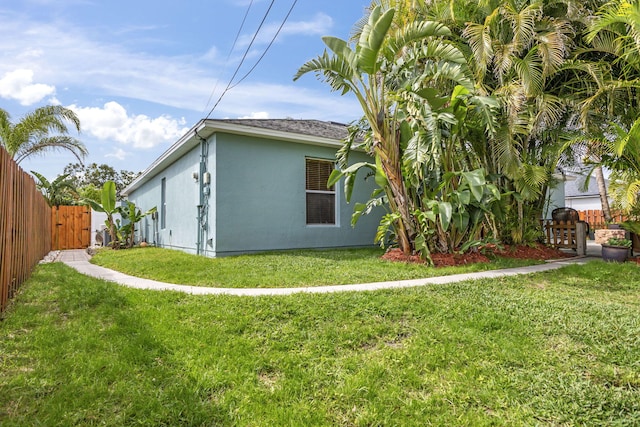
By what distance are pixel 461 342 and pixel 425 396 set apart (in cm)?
91

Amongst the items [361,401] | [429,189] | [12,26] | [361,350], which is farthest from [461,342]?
[12,26]

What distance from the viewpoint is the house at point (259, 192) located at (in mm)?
8383

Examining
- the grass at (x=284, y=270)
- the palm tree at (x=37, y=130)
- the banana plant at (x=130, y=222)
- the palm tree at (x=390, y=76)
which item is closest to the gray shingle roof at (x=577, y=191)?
the grass at (x=284, y=270)

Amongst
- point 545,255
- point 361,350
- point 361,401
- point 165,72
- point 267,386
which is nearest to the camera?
point 361,401

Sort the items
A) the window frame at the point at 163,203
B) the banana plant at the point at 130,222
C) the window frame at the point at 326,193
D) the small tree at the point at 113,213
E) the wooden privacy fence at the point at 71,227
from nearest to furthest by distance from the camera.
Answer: the window frame at the point at 326,193, the small tree at the point at 113,213, the banana plant at the point at 130,222, the window frame at the point at 163,203, the wooden privacy fence at the point at 71,227

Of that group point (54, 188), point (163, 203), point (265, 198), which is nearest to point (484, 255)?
point (265, 198)

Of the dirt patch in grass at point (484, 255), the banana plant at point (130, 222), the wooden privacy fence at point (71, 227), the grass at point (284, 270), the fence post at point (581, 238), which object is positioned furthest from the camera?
the wooden privacy fence at point (71, 227)

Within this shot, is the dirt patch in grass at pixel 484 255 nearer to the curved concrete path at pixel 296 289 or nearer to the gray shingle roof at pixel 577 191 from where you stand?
the curved concrete path at pixel 296 289

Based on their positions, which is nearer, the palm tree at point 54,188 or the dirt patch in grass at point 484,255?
the dirt patch in grass at point 484,255

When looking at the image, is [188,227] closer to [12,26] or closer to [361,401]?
[12,26]

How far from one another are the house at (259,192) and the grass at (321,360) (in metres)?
4.26

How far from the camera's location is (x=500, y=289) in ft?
15.7

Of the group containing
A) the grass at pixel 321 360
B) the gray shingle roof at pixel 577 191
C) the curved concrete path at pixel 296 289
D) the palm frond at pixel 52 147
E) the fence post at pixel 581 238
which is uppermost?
the palm frond at pixel 52 147

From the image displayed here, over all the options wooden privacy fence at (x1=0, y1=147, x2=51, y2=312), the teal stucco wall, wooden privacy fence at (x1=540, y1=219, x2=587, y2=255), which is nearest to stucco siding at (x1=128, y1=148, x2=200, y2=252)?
the teal stucco wall
